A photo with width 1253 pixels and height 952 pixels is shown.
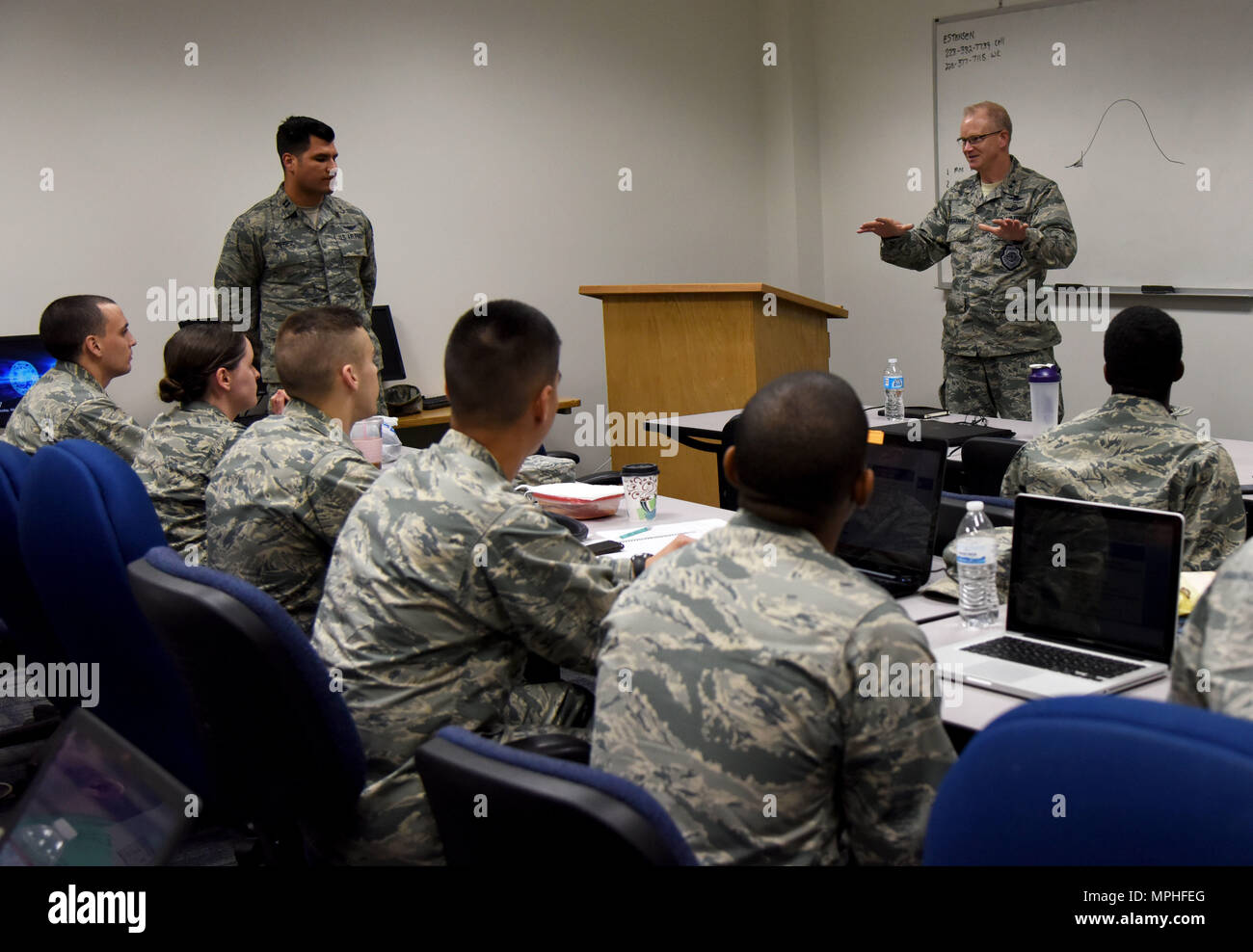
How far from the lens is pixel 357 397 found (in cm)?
259

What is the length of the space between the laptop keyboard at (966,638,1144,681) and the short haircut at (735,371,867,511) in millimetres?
632

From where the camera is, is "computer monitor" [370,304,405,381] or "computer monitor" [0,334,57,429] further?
"computer monitor" [370,304,405,381]

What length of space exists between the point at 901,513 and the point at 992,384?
9.34 feet

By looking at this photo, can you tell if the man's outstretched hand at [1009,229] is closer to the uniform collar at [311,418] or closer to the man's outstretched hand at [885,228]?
the man's outstretched hand at [885,228]

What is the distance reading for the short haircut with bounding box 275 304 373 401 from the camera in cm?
251

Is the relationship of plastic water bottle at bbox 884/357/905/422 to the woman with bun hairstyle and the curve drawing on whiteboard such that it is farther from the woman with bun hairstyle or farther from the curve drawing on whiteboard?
the curve drawing on whiteboard

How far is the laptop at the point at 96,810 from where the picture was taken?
1355 millimetres

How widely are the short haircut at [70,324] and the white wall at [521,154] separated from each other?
1.35m

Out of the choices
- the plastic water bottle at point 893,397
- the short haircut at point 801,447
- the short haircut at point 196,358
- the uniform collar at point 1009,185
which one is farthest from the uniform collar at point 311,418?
the uniform collar at point 1009,185

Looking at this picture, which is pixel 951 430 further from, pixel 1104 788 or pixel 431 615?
pixel 1104 788

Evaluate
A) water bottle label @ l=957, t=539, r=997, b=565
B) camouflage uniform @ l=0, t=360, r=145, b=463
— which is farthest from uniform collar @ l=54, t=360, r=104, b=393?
water bottle label @ l=957, t=539, r=997, b=565

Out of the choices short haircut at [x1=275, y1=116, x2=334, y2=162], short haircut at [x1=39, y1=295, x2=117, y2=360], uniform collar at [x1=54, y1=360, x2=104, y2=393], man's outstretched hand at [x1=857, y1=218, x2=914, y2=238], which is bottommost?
uniform collar at [x1=54, y1=360, x2=104, y2=393]
